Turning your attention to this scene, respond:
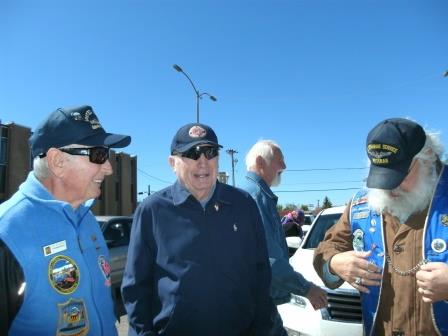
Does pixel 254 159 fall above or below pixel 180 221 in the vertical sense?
above

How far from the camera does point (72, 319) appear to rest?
187cm

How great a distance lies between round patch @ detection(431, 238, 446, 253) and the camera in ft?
7.03

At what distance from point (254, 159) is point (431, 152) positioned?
154 cm

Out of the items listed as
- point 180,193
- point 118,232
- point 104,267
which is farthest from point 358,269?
point 118,232

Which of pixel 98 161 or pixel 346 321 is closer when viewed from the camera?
pixel 98 161

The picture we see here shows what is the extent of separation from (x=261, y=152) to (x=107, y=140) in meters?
1.67

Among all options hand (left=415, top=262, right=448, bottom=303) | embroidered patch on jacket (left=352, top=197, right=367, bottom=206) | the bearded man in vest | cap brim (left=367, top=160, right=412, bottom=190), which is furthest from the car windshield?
hand (left=415, top=262, right=448, bottom=303)

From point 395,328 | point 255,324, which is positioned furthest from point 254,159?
point 395,328

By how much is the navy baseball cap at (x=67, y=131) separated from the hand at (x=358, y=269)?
5.14 feet

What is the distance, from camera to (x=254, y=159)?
11.9 feet

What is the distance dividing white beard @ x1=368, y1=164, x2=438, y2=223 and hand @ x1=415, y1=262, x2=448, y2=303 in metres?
0.36

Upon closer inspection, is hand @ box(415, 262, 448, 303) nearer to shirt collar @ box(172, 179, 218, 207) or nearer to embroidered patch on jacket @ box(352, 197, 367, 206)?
embroidered patch on jacket @ box(352, 197, 367, 206)

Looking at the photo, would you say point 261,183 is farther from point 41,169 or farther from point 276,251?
point 41,169

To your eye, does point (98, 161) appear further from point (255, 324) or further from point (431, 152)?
point (431, 152)
